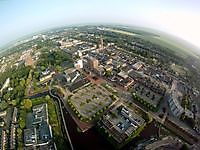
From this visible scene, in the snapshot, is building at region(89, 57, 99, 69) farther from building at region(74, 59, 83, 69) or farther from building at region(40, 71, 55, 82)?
building at region(40, 71, 55, 82)

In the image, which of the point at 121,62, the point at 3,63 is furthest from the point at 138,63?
the point at 3,63

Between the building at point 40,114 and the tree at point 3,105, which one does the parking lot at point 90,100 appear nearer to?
the building at point 40,114

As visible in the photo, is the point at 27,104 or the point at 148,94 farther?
the point at 148,94

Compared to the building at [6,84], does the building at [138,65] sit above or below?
below

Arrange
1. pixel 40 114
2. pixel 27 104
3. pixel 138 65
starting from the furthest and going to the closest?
1. pixel 138 65
2. pixel 27 104
3. pixel 40 114

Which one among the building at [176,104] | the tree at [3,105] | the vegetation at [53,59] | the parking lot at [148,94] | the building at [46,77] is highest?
the vegetation at [53,59]

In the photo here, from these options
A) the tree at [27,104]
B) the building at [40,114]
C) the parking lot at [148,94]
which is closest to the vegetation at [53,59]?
the tree at [27,104]

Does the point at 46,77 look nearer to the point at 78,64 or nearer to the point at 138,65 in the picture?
the point at 78,64

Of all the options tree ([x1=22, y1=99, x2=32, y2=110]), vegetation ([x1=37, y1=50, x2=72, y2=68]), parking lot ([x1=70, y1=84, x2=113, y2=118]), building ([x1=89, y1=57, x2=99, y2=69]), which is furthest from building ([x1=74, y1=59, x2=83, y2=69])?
tree ([x1=22, y1=99, x2=32, y2=110])

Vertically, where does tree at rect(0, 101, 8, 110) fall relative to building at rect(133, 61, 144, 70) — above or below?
above

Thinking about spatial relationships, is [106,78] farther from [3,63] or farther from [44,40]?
[44,40]

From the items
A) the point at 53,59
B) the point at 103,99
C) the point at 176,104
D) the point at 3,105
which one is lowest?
the point at 176,104

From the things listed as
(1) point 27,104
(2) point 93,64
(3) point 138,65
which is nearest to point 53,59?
(2) point 93,64
